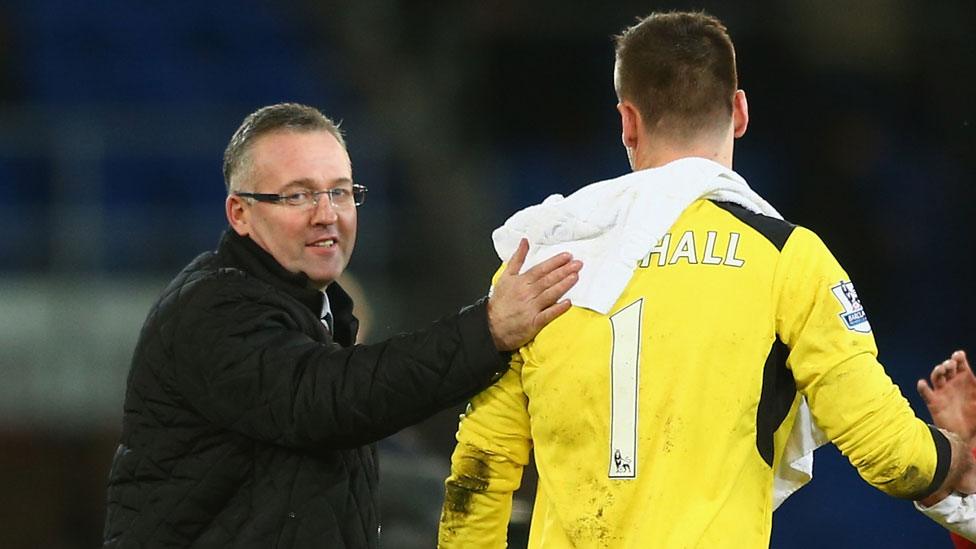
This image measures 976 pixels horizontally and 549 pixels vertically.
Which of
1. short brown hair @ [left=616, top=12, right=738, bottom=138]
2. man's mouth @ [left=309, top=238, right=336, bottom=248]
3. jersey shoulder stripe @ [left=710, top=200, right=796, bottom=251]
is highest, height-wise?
short brown hair @ [left=616, top=12, right=738, bottom=138]

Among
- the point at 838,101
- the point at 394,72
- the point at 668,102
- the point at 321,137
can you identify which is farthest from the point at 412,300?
the point at 668,102

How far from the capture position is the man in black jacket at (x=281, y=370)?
2.64 meters

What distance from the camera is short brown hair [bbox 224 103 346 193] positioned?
9.73 feet

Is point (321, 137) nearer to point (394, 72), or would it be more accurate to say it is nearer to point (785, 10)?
point (394, 72)

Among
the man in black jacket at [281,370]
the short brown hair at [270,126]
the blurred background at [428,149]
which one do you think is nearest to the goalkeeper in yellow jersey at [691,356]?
the man in black jacket at [281,370]

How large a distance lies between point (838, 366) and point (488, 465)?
0.66 m

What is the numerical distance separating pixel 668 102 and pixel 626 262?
0.30 m

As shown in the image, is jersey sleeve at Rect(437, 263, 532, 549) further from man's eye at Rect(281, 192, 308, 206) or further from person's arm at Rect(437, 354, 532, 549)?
man's eye at Rect(281, 192, 308, 206)

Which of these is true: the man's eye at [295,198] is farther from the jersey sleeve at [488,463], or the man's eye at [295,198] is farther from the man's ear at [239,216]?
the jersey sleeve at [488,463]

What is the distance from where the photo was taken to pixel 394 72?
8.48m

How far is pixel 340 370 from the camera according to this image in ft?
8.73

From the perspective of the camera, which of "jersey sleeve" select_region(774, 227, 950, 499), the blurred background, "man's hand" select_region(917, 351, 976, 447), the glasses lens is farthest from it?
the blurred background

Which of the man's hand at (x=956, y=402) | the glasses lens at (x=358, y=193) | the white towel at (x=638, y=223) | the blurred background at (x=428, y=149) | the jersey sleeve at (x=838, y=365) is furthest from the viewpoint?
the blurred background at (x=428, y=149)

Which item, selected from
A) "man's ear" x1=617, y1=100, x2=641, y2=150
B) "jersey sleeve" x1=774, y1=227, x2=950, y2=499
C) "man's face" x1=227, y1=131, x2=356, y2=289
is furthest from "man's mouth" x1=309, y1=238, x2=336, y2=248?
"jersey sleeve" x1=774, y1=227, x2=950, y2=499
